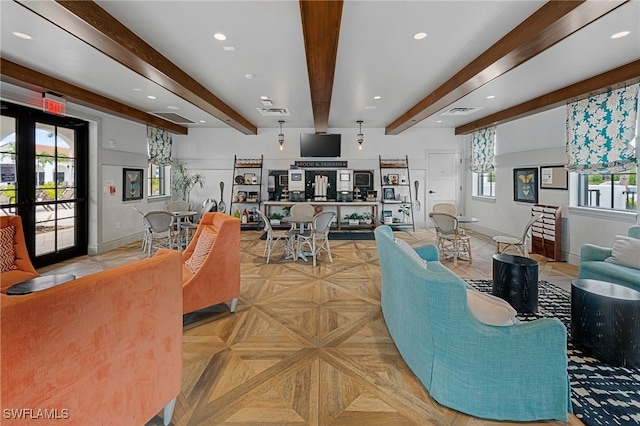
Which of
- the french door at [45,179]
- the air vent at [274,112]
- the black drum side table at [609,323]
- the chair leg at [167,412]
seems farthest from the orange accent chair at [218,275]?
the air vent at [274,112]

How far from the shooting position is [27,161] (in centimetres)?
479

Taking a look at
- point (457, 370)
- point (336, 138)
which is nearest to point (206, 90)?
point (336, 138)

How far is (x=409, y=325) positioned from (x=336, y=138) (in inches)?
278

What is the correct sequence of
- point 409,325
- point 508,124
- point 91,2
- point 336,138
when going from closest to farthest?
point 409,325 < point 91,2 < point 508,124 < point 336,138

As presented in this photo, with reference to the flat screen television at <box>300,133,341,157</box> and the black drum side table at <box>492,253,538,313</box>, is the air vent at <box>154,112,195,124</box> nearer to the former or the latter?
the flat screen television at <box>300,133,341,157</box>

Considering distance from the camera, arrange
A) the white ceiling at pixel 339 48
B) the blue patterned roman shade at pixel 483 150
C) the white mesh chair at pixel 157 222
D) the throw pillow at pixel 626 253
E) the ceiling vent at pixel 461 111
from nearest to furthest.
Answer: the white ceiling at pixel 339 48
the throw pillow at pixel 626 253
the white mesh chair at pixel 157 222
the ceiling vent at pixel 461 111
the blue patterned roman shade at pixel 483 150

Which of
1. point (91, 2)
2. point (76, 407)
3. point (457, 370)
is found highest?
point (91, 2)

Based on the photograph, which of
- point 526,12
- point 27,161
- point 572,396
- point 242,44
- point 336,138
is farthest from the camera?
point 336,138

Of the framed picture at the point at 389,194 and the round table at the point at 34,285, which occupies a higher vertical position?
the framed picture at the point at 389,194

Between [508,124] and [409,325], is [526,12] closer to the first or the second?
[409,325]

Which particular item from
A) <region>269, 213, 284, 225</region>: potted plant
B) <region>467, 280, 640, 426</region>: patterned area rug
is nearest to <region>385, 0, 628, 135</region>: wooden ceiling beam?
<region>467, 280, 640, 426</region>: patterned area rug

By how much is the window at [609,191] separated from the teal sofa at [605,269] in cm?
122

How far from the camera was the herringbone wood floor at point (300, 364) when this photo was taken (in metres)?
Result: 1.88

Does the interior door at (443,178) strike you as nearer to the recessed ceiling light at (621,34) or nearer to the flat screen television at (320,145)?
the flat screen television at (320,145)
